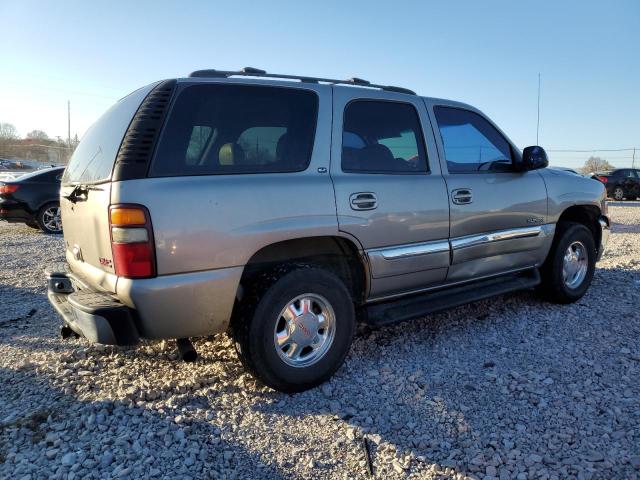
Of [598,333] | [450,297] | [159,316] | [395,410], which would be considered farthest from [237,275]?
[598,333]

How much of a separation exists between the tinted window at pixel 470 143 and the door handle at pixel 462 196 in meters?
0.18

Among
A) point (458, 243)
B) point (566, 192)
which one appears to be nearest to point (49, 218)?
point (458, 243)

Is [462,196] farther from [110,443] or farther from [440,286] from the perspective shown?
[110,443]

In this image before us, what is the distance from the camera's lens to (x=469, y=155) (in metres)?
3.99

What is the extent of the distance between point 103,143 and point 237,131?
34.7 inches

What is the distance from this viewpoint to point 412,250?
344 cm

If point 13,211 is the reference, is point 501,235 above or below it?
above

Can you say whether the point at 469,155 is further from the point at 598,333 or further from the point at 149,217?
the point at 149,217

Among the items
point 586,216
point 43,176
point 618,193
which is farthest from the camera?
point 618,193

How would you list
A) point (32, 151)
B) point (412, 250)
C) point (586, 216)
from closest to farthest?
point (412, 250), point (586, 216), point (32, 151)

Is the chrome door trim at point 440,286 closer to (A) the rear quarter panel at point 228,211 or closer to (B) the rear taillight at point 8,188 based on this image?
(A) the rear quarter panel at point 228,211

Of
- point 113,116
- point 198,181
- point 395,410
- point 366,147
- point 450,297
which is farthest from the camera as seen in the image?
point 450,297

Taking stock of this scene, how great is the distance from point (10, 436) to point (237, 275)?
1433 mm

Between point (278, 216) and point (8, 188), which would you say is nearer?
point (278, 216)
